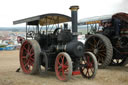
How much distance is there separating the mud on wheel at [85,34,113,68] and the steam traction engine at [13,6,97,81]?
131 cm

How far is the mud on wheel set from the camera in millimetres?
7616

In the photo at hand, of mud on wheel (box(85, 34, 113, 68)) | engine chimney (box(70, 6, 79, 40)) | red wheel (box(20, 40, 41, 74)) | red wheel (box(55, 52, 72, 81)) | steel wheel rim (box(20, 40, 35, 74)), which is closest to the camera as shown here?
red wheel (box(55, 52, 72, 81))

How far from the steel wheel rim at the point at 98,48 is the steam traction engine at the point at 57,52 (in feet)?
5.51

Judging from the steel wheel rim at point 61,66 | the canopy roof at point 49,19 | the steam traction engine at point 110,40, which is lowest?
the steel wheel rim at point 61,66

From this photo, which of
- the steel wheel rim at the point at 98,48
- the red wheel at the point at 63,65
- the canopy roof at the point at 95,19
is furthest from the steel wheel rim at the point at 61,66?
the canopy roof at the point at 95,19

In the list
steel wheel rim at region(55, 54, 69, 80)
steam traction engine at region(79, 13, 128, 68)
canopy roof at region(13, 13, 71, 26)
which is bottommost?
steel wheel rim at region(55, 54, 69, 80)

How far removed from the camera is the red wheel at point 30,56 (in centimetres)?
630

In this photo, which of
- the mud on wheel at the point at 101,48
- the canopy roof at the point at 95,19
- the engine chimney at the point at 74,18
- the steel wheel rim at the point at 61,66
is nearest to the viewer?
the steel wheel rim at the point at 61,66

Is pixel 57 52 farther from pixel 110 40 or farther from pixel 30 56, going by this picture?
pixel 110 40

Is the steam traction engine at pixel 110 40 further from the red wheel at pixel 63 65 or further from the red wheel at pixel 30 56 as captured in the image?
the red wheel at pixel 30 56

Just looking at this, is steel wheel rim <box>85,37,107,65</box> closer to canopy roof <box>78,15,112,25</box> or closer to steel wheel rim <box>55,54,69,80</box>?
canopy roof <box>78,15,112,25</box>

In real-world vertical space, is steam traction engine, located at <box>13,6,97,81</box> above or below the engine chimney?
below

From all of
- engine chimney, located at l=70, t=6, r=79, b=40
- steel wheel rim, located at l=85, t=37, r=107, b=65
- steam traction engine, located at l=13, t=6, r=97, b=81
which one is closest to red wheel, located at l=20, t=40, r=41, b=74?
steam traction engine, located at l=13, t=6, r=97, b=81

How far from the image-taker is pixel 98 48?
8273 mm
